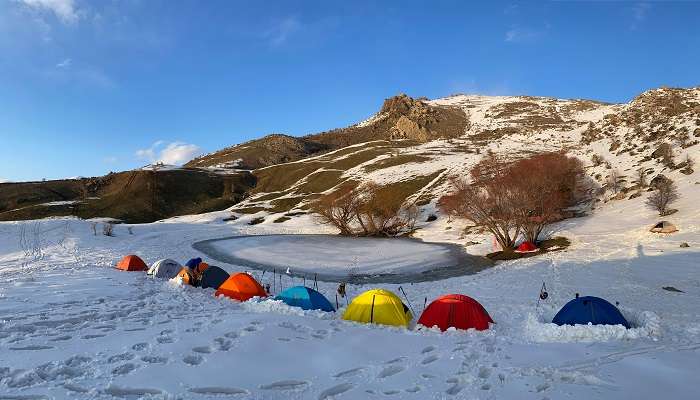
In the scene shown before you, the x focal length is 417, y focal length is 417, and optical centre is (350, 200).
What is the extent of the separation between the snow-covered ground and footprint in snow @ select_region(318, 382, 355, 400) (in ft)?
0.10

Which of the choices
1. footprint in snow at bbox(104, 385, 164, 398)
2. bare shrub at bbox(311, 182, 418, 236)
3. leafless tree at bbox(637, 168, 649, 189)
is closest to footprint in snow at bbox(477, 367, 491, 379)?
footprint in snow at bbox(104, 385, 164, 398)

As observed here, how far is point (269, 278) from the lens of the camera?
24.3 m

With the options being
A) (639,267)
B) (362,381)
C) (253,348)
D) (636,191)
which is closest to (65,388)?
(253,348)

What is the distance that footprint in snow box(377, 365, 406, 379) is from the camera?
333 inches

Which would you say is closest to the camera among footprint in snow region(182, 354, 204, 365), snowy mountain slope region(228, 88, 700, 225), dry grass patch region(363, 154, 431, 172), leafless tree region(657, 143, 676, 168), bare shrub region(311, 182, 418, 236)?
footprint in snow region(182, 354, 204, 365)

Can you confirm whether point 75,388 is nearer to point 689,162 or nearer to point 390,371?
point 390,371

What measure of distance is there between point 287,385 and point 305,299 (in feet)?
24.7

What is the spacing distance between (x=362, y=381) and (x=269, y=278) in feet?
55.8

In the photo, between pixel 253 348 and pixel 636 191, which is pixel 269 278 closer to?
pixel 253 348

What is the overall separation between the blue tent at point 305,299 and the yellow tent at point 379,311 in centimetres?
132

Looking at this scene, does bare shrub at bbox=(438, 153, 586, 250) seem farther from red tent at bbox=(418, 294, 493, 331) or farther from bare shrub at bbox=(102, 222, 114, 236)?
bare shrub at bbox=(102, 222, 114, 236)

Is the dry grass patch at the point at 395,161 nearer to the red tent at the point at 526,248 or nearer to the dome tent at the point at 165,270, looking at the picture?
the red tent at the point at 526,248

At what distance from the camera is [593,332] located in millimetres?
11742

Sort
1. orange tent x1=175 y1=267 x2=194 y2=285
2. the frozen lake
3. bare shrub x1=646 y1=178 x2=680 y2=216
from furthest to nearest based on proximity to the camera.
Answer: bare shrub x1=646 y1=178 x2=680 y2=216 → the frozen lake → orange tent x1=175 y1=267 x2=194 y2=285
